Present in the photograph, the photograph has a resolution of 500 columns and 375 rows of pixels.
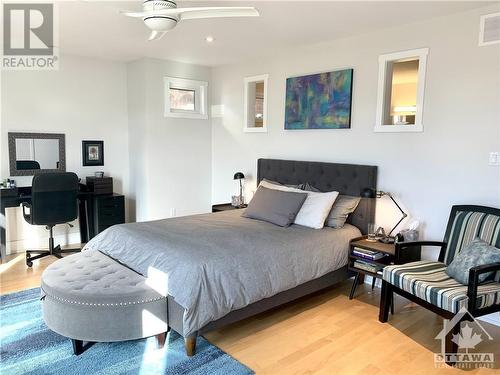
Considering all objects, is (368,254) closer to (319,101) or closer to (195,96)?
(319,101)

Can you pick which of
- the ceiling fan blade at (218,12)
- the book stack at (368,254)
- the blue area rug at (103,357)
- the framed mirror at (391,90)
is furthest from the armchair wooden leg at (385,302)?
the ceiling fan blade at (218,12)

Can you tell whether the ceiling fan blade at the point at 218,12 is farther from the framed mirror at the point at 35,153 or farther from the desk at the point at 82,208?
the framed mirror at the point at 35,153

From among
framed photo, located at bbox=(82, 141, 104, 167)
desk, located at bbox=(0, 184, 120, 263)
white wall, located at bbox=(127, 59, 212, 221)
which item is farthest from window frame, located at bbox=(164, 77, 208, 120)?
desk, located at bbox=(0, 184, 120, 263)

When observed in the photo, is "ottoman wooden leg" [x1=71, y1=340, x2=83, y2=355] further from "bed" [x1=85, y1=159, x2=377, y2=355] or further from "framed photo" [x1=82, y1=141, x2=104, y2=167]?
"framed photo" [x1=82, y1=141, x2=104, y2=167]

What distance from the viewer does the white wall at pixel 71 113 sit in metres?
4.72

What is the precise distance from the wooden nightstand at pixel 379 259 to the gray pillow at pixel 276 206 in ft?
2.09

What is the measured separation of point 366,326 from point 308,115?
2419 mm

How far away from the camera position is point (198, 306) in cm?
247

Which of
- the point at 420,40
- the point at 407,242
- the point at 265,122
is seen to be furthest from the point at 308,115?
the point at 407,242

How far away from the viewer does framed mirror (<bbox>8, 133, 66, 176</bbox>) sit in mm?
4727

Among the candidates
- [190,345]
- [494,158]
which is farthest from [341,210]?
[190,345]

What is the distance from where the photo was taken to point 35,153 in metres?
4.88

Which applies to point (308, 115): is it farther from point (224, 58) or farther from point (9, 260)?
point (9, 260)

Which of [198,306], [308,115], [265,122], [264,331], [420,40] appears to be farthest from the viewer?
[265,122]
